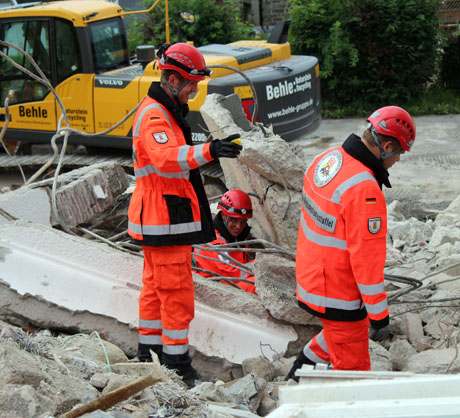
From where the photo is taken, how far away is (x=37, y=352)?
14.8ft

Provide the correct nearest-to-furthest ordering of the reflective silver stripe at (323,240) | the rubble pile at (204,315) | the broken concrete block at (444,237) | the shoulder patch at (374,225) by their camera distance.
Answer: the rubble pile at (204,315) → the shoulder patch at (374,225) → the reflective silver stripe at (323,240) → the broken concrete block at (444,237)

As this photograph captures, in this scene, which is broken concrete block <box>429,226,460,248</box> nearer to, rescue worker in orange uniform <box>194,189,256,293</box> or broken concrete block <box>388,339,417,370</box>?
rescue worker in orange uniform <box>194,189,256,293</box>

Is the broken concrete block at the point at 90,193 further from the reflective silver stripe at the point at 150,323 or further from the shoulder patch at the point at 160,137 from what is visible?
the shoulder patch at the point at 160,137

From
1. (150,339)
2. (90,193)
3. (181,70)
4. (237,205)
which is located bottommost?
(150,339)

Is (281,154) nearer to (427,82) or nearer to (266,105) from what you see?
(266,105)

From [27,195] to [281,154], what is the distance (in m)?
1.99

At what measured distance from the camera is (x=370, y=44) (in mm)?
17656

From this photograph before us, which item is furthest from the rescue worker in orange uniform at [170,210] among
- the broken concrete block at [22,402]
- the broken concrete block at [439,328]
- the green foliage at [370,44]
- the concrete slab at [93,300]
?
the green foliage at [370,44]

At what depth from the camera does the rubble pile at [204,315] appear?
3965mm

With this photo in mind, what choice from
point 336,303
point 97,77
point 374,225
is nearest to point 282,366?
point 336,303

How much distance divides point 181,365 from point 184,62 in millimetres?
1792

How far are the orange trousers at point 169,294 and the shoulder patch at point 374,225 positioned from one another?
132 centimetres

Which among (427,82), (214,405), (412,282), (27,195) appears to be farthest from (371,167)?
(427,82)

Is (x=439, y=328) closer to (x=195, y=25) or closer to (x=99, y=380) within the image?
(x=99, y=380)
